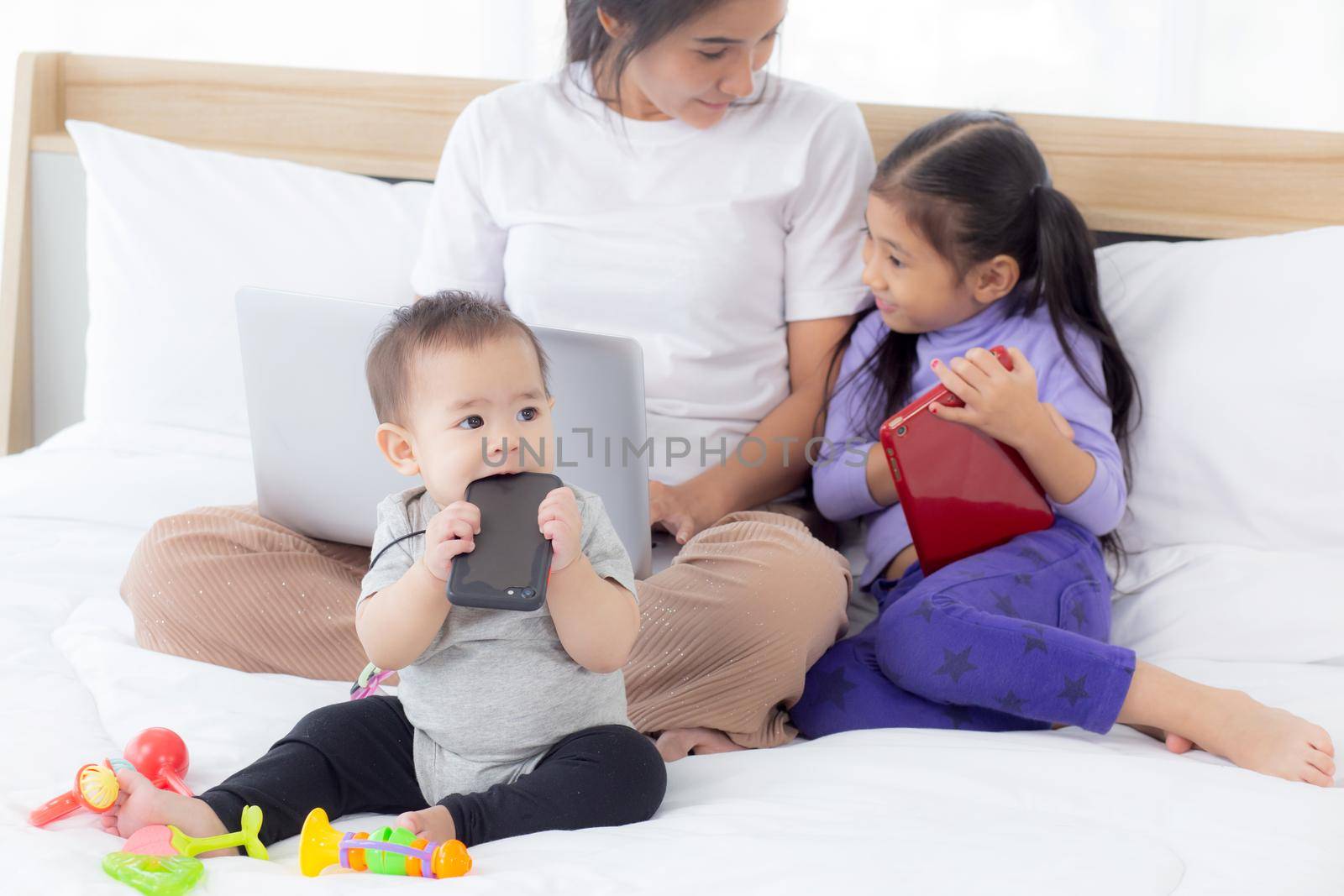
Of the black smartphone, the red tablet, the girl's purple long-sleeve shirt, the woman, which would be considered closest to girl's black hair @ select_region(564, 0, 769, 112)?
the woman

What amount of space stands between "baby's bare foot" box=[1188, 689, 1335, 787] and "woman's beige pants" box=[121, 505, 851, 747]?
334mm

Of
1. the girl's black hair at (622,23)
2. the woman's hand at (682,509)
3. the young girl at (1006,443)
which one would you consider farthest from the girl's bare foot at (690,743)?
the girl's black hair at (622,23)

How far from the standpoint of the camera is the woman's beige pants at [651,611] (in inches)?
41.1

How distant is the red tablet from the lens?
114 centimetres

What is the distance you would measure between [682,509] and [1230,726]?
552mm

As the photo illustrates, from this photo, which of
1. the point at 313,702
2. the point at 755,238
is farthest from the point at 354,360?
the point at 755,238

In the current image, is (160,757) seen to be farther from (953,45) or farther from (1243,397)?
(953,45)

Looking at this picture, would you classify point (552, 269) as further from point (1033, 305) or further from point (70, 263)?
point (70, 263)

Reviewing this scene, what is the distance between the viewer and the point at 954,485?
1.15m

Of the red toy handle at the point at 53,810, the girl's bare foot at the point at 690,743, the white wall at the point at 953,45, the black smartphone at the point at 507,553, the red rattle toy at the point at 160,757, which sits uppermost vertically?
the white wall at the point at 953,45

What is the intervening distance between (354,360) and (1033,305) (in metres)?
0.72

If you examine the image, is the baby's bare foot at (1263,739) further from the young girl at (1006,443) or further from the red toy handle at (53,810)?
the red toy handle at (53,810)

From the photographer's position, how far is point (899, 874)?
702 millimetres

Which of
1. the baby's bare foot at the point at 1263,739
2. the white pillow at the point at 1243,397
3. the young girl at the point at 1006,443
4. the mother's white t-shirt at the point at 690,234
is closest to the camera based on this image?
the baby's bare foot at the point at 1263,739
